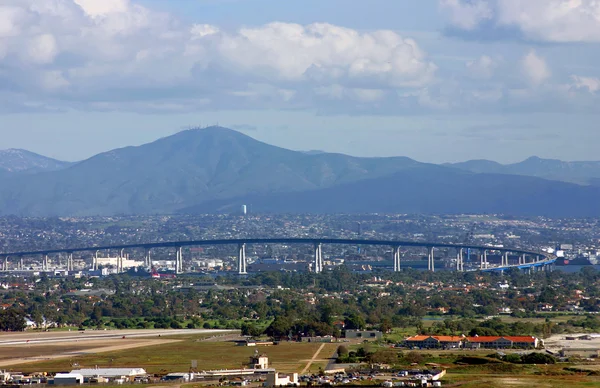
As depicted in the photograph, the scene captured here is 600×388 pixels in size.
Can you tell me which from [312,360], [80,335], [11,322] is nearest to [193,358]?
[312,360]

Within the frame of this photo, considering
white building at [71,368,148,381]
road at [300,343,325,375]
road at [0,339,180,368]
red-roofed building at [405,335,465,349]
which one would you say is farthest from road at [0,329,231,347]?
white building at [71,368,148,381]

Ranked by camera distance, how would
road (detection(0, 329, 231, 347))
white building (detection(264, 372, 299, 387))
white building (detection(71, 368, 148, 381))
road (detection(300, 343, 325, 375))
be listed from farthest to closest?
1. road (detection(0, 329, 231, 347))
2. road (detection(300, 343, 325, 375))
3. white building (detection(71, 368, 148, 381))
4. white building (detection(264, 372, 299, 387))

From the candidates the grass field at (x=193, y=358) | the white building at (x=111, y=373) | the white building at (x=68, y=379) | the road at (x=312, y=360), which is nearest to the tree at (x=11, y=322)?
the grass field at (x=193, y=358)

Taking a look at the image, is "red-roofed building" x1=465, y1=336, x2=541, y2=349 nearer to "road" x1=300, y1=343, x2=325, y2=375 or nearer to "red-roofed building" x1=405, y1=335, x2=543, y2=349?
"red-roofed building" x1=405, y1=335, x2=543, y2=349

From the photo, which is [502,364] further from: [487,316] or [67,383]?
[487,316]

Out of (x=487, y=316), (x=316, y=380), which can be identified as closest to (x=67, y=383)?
(x=316, y=380)

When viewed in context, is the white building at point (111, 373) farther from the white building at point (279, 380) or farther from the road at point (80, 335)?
the road at point (80, 335)

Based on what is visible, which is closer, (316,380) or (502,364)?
(316,380)

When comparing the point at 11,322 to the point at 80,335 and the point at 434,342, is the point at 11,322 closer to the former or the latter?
the point at 80,335
